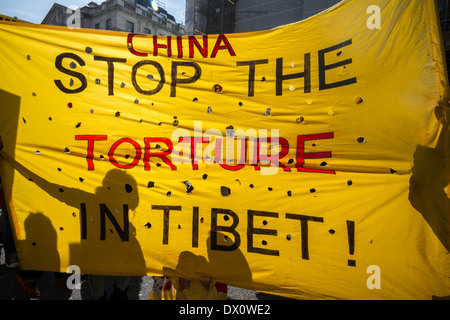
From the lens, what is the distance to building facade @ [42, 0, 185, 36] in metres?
27.9

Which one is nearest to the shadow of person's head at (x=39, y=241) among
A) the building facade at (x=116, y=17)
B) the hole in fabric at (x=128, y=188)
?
the hole in fabric at (x=128, y=188)

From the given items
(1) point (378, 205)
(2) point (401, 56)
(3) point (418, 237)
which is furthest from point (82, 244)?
(2) point (401, 56)

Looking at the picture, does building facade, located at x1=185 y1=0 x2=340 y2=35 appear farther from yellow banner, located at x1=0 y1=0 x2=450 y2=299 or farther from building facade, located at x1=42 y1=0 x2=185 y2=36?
building facade, located at x1=42 y1=0 x2=185 y2=36

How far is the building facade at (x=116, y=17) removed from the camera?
2786 centimetres

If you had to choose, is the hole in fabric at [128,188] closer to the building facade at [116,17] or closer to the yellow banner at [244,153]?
the yellow banner at [244,153]

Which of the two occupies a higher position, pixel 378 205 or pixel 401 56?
pixel 401 56

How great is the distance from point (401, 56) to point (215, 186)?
1735mm

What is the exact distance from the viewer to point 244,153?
2.23 m

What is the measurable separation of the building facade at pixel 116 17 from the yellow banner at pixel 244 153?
29.9 meters

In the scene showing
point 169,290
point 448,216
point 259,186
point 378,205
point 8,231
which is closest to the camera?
point 448,216

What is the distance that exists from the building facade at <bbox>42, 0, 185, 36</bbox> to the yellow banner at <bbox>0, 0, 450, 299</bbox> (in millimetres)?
29946

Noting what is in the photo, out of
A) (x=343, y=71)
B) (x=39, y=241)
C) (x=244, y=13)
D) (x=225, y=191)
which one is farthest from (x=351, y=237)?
(x=244, y=13)
